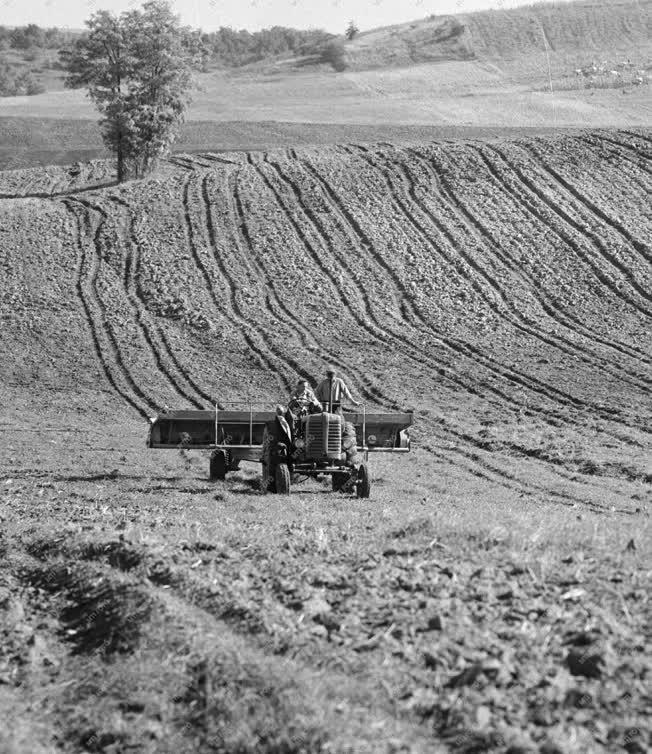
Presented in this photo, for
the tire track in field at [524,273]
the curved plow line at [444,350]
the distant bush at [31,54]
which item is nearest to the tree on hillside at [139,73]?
the tire track in field at [524,273]

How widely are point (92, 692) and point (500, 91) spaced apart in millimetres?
81536

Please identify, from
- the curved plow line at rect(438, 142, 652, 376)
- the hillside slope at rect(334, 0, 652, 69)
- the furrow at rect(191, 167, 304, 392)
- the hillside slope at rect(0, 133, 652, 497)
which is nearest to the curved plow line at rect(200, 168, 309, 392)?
the furrow at rect(191, 167, 304, 392)

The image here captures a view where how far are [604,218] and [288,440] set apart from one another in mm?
32896

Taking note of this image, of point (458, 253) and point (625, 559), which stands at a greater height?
point (625, 559)

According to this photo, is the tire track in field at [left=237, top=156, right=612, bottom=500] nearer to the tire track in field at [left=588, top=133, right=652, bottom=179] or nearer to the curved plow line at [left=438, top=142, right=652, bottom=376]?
the curved plow line at [left=438, top=142, right=652, bottom=376]

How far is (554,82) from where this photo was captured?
87.2 m

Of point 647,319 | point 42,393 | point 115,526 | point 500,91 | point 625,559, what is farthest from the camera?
point 500,91

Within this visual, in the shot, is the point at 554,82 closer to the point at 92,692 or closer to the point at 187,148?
the point at 187,148

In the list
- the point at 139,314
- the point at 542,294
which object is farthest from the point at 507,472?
the point at 542,294

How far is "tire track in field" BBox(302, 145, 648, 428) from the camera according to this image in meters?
30.3

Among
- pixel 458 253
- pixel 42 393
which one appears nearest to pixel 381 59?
pixel 458 253

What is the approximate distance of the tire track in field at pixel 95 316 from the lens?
33.6m

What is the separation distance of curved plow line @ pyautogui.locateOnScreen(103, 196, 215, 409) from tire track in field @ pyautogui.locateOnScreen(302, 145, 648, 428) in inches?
316

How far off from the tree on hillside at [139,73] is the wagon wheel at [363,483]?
42.5 m
